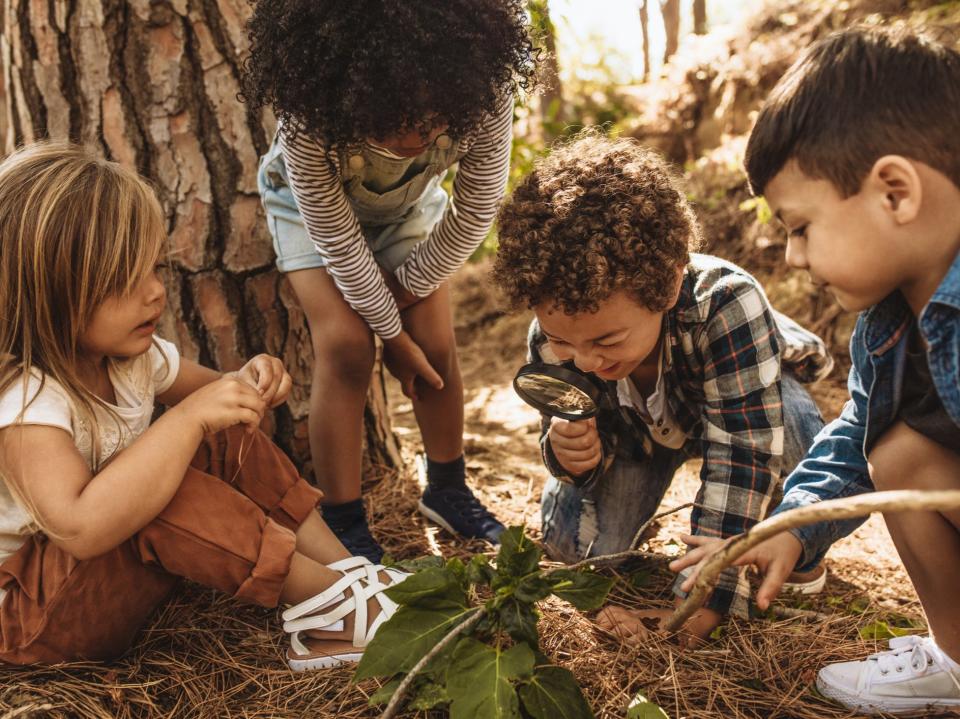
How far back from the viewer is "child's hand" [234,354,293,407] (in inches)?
76.6

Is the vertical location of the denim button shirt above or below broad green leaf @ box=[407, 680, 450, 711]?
above

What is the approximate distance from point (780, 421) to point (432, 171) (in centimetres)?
116

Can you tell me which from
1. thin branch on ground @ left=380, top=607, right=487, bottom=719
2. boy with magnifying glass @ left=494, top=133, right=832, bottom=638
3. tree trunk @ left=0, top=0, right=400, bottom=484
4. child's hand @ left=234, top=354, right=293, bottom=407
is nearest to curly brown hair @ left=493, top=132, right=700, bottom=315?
boy with magnifying glass @ left=494, top=133, right=832, bottom=638

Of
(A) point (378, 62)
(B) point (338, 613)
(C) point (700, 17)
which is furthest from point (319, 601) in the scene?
(C) point (700, 17)

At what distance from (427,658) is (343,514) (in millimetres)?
974

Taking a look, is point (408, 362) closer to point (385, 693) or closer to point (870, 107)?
point (385, 693)

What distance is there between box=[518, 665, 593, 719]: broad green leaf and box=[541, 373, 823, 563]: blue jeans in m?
0.89

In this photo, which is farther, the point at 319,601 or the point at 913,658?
the point at 319,601

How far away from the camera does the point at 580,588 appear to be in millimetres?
1475

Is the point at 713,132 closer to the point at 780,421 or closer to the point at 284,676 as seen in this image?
the point at 780,421

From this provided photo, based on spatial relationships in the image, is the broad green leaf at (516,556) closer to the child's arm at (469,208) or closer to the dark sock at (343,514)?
the dark sock at (343,514)

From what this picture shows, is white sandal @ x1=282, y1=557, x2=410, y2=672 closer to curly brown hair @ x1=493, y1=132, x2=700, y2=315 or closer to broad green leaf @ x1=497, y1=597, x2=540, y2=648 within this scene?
broad green leaf @ x1=497, y1=597, x2=540, y2=648

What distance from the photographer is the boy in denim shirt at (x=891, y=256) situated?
130 centimetres

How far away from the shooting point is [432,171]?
226 centimetres
